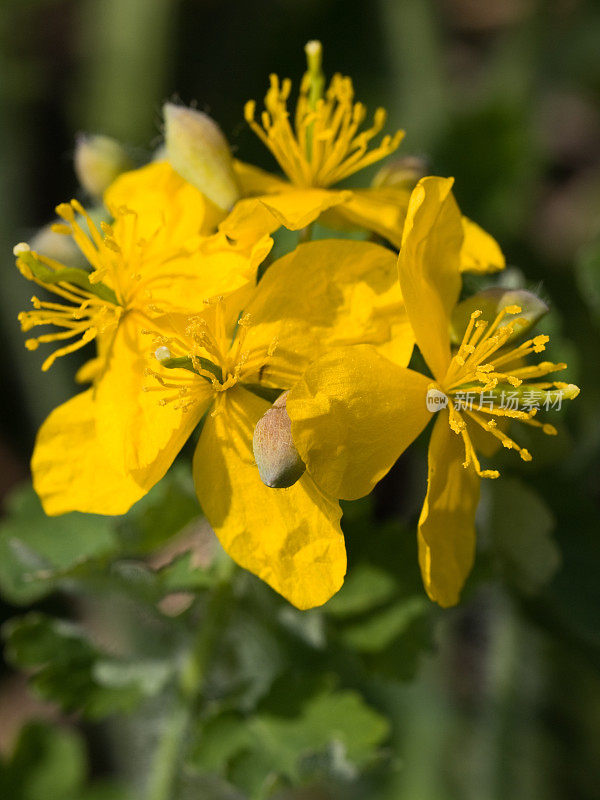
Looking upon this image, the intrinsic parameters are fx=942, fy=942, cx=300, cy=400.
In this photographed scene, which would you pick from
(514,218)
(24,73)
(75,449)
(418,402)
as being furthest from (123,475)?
(24,73)

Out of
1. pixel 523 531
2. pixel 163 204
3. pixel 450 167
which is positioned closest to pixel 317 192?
pixel 163 204

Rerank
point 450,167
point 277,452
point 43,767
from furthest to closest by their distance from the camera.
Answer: point 450,167
point 43,767
point 277,452

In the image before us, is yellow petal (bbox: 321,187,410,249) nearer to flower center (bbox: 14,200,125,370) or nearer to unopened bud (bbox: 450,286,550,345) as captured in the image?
unopened bud (bbox: 450,286,550,345)

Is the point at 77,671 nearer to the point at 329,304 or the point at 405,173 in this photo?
the point at 329,304

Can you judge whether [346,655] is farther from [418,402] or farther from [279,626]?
[418,402]

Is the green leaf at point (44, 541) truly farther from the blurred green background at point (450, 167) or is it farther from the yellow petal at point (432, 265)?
the yellow petal at point (432, 265)

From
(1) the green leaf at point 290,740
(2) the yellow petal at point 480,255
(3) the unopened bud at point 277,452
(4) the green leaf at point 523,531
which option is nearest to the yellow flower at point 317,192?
(2) the yellow petal at point 480,255

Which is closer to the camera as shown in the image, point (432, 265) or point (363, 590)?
point (432, 265)
